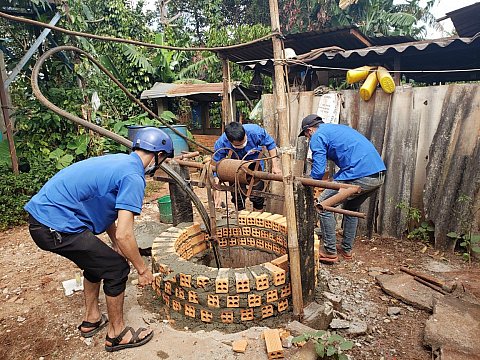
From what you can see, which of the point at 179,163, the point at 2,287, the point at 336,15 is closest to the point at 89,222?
the point at 179,163

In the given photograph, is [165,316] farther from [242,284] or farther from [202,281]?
[242,284]

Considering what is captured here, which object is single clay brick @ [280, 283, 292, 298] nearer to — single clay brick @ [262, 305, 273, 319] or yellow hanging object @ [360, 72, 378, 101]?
single clay brick @ [262, 305, 273, 319]

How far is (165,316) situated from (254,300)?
2.88 ft

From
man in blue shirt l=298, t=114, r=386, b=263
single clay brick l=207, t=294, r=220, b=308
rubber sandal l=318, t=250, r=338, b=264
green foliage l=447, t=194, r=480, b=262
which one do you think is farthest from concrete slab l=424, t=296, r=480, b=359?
single clay brick l=207, t=294, r=220, b=308

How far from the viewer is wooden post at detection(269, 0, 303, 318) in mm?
2609

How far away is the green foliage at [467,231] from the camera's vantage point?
4.18 meters

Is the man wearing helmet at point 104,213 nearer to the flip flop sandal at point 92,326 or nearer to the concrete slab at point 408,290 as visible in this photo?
the flip flop sandal at point 92,326

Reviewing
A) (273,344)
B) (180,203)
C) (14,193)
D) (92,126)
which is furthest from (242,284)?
(14,193)

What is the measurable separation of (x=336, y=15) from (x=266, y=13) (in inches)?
182

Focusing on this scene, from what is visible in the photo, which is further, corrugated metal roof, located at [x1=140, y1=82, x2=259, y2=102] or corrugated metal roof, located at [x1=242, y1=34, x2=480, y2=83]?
corrugated metal roof, located at [x1=140, y1=82, x2=259, y2=102]

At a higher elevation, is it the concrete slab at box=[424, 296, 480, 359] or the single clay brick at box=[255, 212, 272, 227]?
the single clay brick at box=[255, 212, 272, 227]

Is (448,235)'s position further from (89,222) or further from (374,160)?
(89,222)

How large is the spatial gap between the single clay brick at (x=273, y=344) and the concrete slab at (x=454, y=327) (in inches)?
49.4

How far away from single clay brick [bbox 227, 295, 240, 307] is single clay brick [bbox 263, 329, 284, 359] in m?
0.35
